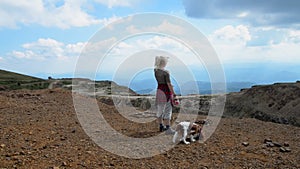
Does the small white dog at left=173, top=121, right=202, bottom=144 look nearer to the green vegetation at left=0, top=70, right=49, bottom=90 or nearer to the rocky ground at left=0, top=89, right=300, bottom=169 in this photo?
the rocky ground at left=0, top=89, right=300, bottom=169

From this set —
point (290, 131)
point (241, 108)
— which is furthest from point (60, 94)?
point (241, 108)

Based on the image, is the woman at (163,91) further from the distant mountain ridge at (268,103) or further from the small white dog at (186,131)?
the distant mountain ridge at (268,103)

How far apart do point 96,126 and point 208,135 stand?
4296mm

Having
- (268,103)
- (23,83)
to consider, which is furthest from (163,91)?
(23,83)

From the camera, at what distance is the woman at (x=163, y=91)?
994cm

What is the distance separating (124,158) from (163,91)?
295 centimetres

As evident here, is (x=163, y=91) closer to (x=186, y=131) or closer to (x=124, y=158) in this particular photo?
(x=186, y=131)

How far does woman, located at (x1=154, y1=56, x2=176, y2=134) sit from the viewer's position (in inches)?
391

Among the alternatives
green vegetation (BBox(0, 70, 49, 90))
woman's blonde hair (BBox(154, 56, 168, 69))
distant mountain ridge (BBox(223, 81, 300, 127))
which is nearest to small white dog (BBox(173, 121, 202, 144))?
woman's blonde hair (BBox(154, 56, 168, 69))

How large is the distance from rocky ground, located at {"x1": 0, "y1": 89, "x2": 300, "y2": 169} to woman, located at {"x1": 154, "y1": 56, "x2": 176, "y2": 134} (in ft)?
2.48

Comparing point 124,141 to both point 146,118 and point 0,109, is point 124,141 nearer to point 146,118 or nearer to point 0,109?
point 146,118

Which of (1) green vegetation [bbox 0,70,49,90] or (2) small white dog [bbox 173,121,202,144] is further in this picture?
(1) green vegetation [bbox 0,70,49,90]

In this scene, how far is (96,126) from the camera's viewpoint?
11.9m

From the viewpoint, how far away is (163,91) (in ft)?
33.7
